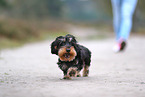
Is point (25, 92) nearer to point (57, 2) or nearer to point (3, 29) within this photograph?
point (3, 29)

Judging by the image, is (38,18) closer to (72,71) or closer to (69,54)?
(72,71)

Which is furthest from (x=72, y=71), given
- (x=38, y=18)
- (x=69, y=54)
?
(x=38, y=18)

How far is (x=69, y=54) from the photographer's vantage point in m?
5.32

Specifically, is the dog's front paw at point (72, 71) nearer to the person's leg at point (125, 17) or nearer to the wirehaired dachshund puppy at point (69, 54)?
the wirehaired dachshund puppy at point (69, 54)

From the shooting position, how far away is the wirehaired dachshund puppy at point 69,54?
17.4 ft

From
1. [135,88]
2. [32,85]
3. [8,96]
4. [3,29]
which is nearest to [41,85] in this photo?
[32,85]

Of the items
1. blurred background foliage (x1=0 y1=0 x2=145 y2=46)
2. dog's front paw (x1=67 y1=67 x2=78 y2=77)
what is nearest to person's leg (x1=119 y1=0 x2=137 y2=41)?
dog's front paw (x1=67 y1=67 x2=78 y2=77)

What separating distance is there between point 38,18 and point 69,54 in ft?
152

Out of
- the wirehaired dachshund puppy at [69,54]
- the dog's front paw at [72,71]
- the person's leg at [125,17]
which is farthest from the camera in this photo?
the person's leg at [125,17]

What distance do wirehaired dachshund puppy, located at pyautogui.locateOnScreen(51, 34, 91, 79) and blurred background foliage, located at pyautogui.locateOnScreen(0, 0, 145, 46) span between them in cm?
1076

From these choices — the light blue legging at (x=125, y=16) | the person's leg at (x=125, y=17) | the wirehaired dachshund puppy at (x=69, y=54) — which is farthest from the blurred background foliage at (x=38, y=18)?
the wirehaired dachshund puppy at (x=69, y=54)

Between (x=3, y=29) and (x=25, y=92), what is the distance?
1547cm

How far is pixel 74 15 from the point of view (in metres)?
96.4

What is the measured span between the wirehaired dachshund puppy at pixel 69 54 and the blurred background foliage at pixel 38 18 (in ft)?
35.3
